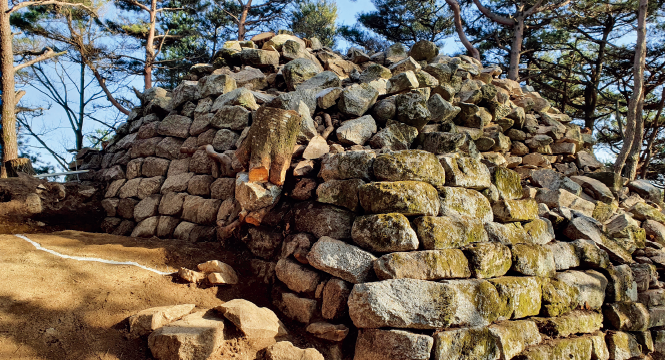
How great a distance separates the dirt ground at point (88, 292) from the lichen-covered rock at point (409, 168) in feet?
5.52

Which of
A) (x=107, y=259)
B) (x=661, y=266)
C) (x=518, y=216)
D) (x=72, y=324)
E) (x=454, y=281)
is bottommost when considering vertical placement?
(x=72, y=324)

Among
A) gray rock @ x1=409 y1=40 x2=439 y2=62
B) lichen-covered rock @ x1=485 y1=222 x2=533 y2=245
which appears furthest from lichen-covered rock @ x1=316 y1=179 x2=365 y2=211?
gray rock @ x1=409 y1=40 x2=439 y2=62

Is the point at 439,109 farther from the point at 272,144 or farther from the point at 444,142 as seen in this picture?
the point at 272,144

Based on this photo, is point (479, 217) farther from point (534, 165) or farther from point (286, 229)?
point (534, 165)

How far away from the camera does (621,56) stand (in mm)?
10898

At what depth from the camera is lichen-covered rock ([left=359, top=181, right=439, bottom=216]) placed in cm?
328

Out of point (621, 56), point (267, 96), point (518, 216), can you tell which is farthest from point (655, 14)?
point (267, 96)

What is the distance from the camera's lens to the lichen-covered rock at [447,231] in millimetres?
3221

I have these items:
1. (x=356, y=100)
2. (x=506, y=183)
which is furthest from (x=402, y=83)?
(x=506, y=183)

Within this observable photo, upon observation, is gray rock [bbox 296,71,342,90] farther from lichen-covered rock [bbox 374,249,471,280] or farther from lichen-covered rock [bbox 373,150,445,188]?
lichen-covered rock [bbox 374,249,471,280]

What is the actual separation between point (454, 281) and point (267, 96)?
4.14m

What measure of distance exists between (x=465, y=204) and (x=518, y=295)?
941 millimetres

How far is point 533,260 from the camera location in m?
3.60

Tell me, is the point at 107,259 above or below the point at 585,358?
above
